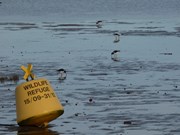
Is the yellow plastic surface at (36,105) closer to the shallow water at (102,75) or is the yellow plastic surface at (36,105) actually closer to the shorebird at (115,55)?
the shallow water at (102,75)

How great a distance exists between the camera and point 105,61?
1465 inches

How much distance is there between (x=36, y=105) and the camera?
20.2 meters

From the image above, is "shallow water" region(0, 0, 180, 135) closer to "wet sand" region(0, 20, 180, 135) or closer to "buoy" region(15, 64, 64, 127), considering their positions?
"wet sand" region(0, 20, 180, 135)

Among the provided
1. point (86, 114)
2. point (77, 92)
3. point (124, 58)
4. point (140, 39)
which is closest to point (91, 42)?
point (140, 39)

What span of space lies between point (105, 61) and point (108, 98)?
39.5 feet

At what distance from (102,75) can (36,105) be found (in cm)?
1165

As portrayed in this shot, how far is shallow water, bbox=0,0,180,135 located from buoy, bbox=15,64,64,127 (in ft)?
0.84

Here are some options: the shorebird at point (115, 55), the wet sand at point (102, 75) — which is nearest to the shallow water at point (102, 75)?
the wet sand at point (102, 75)

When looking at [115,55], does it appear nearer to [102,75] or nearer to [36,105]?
[102,75]

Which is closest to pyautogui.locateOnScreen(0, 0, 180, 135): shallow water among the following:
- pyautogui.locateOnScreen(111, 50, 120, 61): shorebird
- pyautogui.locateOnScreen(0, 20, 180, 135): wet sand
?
pyautogui.locateOnScreen(0, 20, 180, 135): wet sand

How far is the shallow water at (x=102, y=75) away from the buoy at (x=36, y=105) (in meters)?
0.26

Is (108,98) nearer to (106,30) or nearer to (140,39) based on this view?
(140,39)

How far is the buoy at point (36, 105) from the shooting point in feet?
66.1

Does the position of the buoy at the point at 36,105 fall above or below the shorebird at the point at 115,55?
below
